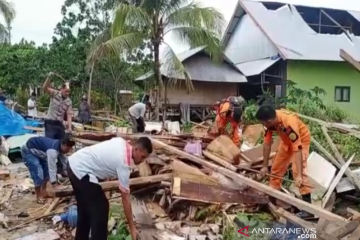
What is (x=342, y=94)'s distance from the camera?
19.4 metres

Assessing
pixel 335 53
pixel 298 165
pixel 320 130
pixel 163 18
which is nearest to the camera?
pixel 298 165

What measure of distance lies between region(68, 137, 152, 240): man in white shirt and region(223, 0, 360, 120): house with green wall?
1395 cm

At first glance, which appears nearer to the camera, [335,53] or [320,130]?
[320,130]

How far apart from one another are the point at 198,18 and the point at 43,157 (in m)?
9.34

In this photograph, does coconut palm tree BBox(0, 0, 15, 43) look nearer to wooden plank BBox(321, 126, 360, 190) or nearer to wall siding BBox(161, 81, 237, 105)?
wall siding BBox(161, 81, 237, 105)

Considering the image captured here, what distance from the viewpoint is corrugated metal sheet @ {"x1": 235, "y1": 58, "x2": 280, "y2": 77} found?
17.7m

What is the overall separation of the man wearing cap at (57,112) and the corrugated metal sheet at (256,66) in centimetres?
1151

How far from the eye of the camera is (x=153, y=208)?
552 cm

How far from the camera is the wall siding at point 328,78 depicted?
18109 millimetres

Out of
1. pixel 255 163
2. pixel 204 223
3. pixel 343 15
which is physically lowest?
pixel 204 223

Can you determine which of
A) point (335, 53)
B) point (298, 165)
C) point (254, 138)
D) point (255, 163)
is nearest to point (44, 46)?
point (335, 53)

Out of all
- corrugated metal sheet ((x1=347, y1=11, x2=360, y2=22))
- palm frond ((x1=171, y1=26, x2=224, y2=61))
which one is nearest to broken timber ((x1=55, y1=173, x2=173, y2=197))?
palm frond ((x1=171, y1=26, x2=224, y2=61))

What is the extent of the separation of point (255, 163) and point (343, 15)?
17.3m

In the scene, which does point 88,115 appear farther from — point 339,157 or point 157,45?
point 339,157
